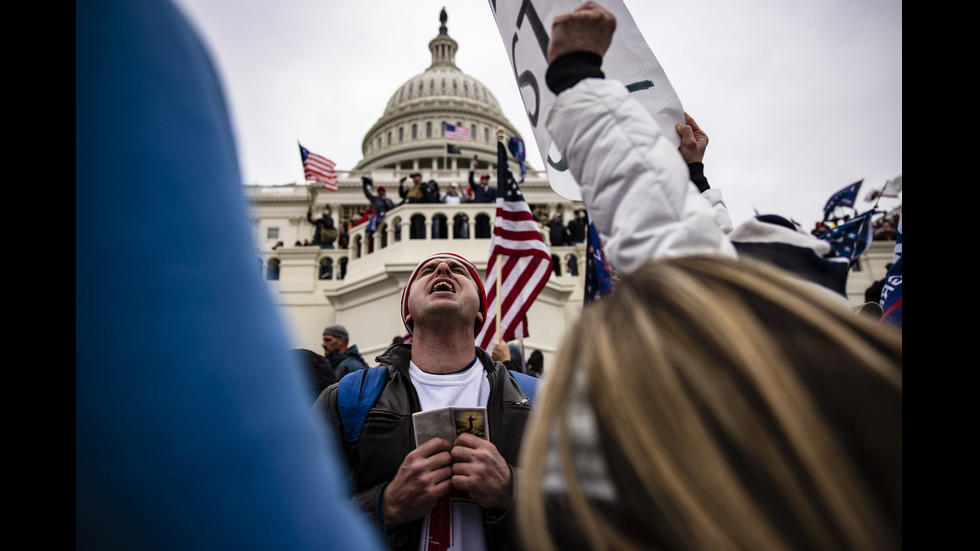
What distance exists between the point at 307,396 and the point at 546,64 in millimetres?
1916

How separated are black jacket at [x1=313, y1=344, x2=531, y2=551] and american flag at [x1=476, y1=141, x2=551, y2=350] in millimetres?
3979

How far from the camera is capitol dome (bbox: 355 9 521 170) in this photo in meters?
65.0

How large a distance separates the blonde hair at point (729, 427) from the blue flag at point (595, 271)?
570 cm

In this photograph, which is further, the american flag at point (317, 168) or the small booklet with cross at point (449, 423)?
the american flag at point (317, 168)

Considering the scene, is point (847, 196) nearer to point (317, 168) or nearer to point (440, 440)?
point (440, 440)

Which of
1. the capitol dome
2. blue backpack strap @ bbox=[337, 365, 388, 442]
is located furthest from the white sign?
the capitol dome

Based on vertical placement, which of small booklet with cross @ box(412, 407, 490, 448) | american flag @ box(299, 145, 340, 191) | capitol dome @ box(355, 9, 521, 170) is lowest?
small booklet with cross @ box(412, 407, 490, 448)

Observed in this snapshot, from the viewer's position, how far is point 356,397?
2.13m

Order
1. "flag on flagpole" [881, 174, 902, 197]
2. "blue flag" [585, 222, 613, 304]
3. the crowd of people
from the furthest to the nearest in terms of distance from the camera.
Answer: "flag on flagpole" [881, 174, 902, 197] < "blue flag" [585, 222, 613, 304] < the crowd of people

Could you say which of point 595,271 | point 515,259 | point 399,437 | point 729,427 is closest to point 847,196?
point 595,271

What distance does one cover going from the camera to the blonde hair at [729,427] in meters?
0.59

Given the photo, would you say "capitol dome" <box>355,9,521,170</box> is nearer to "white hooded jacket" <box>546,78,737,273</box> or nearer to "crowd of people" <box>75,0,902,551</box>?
"white hooded jacket" <box>546,78,737,273</box>

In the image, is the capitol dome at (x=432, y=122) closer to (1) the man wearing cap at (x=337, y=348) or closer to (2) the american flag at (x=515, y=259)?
(2) the american flag at (x=515, y=259)

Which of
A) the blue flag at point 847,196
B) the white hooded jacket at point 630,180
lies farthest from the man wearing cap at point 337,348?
the blue flag at point 847,196
